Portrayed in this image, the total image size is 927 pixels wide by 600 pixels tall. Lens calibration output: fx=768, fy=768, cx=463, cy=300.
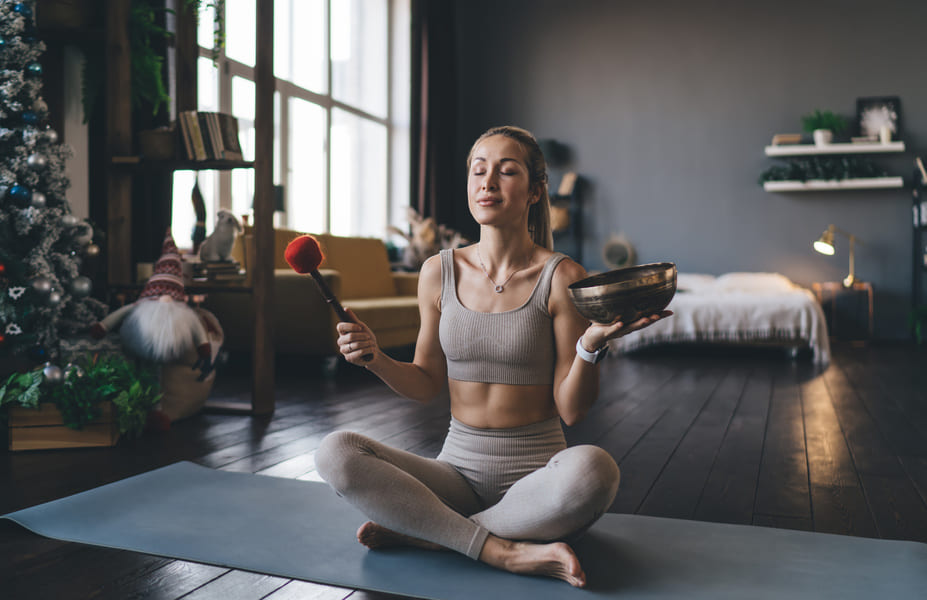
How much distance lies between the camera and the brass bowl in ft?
3.94

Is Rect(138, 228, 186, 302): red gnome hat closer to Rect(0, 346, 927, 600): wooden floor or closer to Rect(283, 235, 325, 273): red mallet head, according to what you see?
Rect(0, 346, 927, 600): wooden floor

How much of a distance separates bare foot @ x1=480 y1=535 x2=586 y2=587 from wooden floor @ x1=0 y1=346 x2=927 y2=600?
25cm

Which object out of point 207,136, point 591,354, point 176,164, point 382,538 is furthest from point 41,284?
point 591,354

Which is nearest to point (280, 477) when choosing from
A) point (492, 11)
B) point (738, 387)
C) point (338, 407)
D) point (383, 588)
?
point (383, 588)

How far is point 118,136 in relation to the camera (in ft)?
10.6

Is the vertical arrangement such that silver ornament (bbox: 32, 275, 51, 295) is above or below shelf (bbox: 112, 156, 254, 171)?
below

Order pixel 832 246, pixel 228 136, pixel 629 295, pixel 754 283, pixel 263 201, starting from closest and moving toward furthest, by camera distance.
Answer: pixel 629 295 < pixel 263 201 < pixel 228 136 < pixel 832 246 < pixel 754 283

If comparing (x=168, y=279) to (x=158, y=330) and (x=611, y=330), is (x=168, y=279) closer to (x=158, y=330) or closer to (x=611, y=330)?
(x=158, y=330)

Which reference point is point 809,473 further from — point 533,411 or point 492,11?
point 492,11

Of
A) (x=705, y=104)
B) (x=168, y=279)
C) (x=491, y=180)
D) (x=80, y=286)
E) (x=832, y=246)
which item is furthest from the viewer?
(x=705, y=104)

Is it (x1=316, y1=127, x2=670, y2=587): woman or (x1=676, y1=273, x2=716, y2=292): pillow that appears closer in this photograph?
(x1=316, y1=127, x2=670, y2=587): woman

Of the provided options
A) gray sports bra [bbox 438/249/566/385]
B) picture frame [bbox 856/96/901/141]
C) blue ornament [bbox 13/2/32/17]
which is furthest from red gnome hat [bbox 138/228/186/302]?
picture frame [bbox 856/96/901/141]

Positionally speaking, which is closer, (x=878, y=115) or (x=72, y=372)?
(x=72, y=372)

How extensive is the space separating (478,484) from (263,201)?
1.88 metres
